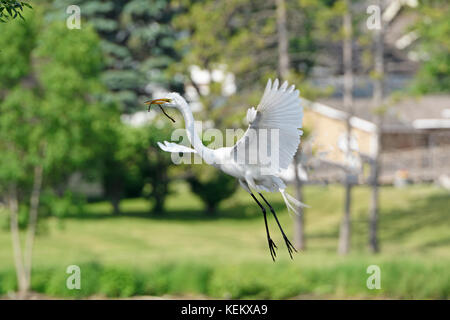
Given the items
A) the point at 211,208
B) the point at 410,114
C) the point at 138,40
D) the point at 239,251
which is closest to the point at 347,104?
the point at 239,251

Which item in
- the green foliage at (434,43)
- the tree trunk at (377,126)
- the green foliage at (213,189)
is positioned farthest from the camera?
the green foliage at (213,189)

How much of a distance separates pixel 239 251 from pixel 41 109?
9.43 meters

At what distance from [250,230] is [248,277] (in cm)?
1360

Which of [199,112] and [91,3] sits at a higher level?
[91,3]

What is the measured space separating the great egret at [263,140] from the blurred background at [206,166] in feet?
6.20

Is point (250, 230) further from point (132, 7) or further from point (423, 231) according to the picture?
point (132, 7)

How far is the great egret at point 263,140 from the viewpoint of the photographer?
20.5 ft

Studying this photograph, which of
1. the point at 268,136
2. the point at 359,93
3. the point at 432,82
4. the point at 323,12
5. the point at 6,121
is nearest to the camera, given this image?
the point at 268,136

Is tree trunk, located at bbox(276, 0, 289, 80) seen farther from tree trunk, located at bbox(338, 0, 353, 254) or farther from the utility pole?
tree trunk, located at bbox(338, 0, 353, 254)

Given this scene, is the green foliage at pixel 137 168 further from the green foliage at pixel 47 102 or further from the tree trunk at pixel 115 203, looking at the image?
the green foliage at pixel 47 102

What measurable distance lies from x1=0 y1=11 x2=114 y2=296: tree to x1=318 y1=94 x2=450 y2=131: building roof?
18.7 metres

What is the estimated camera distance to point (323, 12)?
23375 millimetres

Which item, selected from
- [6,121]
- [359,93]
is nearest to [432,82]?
[6,121]

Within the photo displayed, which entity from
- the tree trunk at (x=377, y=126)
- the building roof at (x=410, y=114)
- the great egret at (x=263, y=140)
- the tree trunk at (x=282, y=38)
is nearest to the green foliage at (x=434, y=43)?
the tree trunk at (x=377, y=126)
